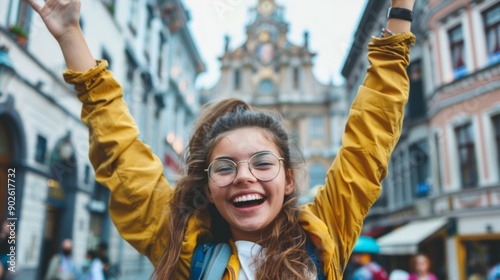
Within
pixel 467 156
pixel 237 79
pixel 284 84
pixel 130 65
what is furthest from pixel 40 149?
pixel 237 79

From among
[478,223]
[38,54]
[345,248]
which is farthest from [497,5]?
[345,248]

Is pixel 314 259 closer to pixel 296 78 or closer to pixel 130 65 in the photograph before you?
pixel 130 65

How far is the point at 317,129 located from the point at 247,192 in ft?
101

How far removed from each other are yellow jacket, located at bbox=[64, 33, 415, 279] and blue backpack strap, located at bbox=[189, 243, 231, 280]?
3 centimetres

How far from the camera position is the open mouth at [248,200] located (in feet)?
4.04

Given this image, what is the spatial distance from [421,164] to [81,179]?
10.4m

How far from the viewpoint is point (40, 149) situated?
7.09m

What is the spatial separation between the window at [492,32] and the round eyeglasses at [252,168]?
1001cm

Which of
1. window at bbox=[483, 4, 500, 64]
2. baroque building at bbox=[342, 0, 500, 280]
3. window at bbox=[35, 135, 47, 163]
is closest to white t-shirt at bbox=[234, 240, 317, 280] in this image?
window at bbox=[35, 135, 47, 163]

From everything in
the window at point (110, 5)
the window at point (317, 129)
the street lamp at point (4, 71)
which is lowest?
the street lamp at point (4, 71)

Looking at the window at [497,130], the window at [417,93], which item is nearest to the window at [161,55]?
the window at [417,93]

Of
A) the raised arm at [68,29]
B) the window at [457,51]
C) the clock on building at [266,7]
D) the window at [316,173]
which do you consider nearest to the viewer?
the raised arm at [68,29]

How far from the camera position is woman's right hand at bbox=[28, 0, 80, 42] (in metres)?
1.28

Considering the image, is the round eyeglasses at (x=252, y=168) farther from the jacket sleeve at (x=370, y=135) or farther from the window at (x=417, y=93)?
the window at (x=417, y=93)
